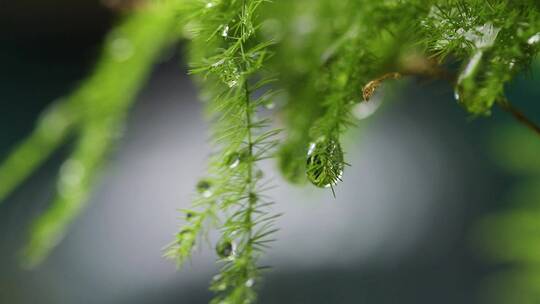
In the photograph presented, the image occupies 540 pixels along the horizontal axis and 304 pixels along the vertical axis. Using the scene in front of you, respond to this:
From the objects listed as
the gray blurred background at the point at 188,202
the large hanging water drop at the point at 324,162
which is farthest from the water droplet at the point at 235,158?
the gray blurred background at the point at 188,202

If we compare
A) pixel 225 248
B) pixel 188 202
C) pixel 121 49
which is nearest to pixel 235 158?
pixel 225 248

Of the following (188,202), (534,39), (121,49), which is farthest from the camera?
(188,202)

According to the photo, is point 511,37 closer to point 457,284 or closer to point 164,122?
point 457,284

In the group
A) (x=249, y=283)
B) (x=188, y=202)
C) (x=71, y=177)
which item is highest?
(x=188, y=202)

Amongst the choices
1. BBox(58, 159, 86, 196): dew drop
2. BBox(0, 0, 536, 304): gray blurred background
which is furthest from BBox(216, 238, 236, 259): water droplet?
BBox(0, 0, 536, 304): gray blurred background

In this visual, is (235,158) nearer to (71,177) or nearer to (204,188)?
(204,188)
